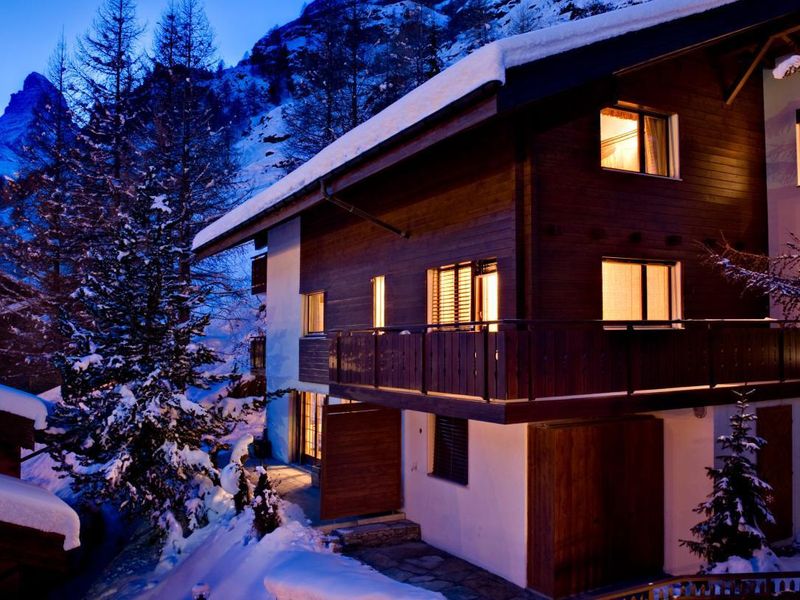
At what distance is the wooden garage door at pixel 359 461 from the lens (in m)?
11.9

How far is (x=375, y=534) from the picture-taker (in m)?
11.8

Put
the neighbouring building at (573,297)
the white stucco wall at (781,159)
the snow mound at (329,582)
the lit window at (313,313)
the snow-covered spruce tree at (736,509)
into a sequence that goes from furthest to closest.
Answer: the lit window at (313,313)
the white stucco wall at (781,159)
the neighbouring building at (573,297)
the snow-covered spruce tree at (736,509)
the snow mound at (329,582)

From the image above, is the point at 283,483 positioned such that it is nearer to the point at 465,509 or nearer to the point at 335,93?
the point at 465,509

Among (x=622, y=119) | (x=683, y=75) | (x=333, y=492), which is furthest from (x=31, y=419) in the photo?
(x=683, y=75)

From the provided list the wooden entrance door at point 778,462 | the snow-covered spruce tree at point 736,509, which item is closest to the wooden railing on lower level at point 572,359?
the wooden entrance door at point 778,462

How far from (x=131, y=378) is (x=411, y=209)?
22.1 ft

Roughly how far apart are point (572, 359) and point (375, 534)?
5816 mm

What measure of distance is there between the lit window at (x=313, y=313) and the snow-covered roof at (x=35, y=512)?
12463mm

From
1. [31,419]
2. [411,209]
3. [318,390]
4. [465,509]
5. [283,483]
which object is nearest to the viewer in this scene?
[31,419]

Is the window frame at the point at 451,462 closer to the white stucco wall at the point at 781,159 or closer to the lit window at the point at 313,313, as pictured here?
the lit window at the point at 313,313

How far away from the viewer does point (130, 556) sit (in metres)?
12.6

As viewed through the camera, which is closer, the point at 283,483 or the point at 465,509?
the point at 465,509

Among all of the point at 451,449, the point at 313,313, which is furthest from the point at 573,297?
the point at 313,313

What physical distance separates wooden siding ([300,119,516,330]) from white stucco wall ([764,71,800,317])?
6317 mm
